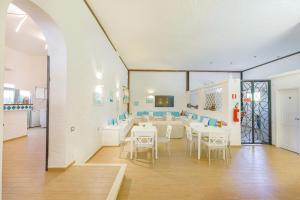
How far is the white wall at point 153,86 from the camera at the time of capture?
1095 cm

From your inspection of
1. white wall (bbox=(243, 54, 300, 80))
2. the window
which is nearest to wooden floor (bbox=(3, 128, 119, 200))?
the window

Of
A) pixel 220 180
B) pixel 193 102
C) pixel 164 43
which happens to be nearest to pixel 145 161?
pixel 220 180

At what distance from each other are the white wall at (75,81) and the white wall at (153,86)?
6.28 m

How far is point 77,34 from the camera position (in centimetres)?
337

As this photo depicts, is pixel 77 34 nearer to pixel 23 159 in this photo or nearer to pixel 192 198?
pixel 23 159

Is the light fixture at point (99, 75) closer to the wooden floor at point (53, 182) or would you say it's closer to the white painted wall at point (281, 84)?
the wooden floor at point (53, 182)

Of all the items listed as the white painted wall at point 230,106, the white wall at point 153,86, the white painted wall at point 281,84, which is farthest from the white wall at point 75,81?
the white wall at point 153,86

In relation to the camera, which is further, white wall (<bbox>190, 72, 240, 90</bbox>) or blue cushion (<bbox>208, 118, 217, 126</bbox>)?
white wall (<bbox>190, 72, 240, 90</bbox>)

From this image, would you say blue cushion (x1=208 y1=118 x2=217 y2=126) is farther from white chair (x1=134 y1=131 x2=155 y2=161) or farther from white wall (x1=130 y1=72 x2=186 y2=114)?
white wall (x1=130 y1=72 x2=186 y2=114)

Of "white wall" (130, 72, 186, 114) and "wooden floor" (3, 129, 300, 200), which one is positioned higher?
"white wall" (130, 72, 186, 114)

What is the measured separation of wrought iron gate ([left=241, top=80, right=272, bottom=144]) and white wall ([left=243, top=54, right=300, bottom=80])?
1.00 metres

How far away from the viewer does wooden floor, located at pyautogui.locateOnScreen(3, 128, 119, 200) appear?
7.21ft

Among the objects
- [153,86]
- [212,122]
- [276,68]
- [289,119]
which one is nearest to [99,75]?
[212,122]

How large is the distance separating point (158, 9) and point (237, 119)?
4359mm
